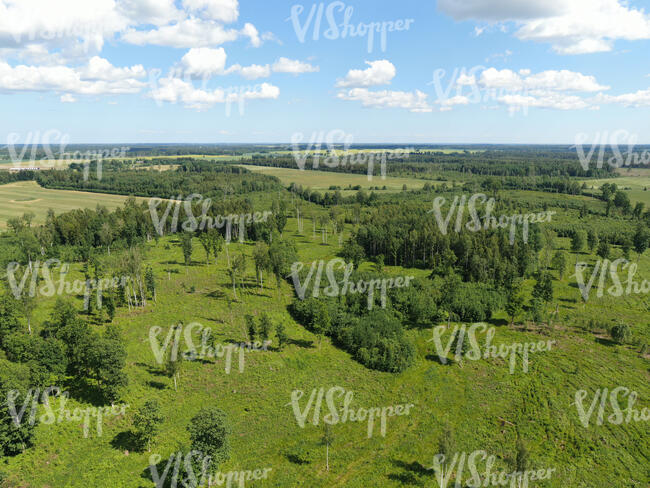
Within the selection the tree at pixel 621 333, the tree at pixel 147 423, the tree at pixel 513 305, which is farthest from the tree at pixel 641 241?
the tree at pixel 147 423

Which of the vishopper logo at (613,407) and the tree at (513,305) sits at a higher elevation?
the tree at (513,305)

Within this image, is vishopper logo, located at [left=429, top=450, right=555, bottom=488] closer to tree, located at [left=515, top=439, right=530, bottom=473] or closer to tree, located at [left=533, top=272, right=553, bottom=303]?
tree, located at [left=515, top=439, right=530, bottom=473]

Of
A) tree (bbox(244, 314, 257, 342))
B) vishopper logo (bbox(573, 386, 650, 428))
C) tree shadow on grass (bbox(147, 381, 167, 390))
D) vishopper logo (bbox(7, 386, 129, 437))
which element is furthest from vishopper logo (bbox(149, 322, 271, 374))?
vishopper logo (bbox(573, 386, 650, 428))

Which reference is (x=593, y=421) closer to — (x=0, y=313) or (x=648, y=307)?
(x=648, y=307)

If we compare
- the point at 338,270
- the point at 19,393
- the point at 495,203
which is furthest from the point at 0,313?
the point at 495,203

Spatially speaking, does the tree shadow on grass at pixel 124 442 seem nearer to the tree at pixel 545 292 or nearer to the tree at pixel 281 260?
the tree at pixel 281 260

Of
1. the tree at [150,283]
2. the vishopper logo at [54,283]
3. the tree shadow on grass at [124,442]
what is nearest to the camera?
the tree shadow on grass at [124,442]
